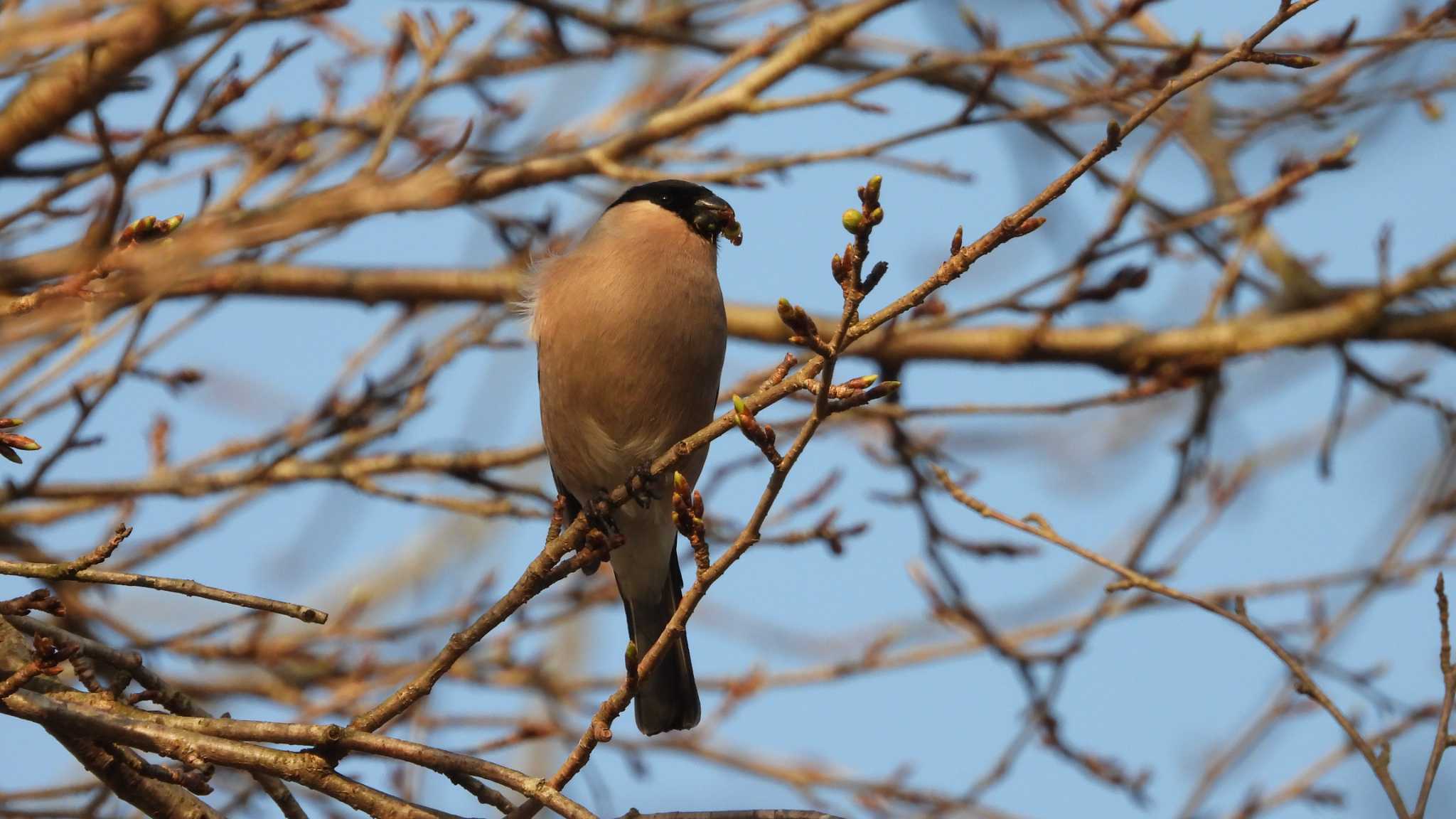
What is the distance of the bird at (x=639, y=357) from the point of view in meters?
3.94

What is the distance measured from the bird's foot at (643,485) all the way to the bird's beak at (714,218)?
76 centimetres

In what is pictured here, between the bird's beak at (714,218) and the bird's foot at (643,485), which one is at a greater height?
the bird's beak at (714,218)

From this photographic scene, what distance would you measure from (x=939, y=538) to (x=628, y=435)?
163 cm

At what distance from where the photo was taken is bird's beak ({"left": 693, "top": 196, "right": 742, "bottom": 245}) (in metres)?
4.30

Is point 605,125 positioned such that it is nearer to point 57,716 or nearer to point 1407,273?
point 1407,273

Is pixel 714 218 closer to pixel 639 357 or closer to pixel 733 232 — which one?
pixel 733 232

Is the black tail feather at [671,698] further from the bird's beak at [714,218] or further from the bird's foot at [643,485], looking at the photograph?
the bird's beak at [714,218]

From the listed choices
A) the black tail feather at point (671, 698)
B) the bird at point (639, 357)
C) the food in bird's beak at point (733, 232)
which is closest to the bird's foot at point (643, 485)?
the bird at point (639, 357)

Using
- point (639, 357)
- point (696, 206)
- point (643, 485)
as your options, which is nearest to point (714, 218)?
point (696, 206)

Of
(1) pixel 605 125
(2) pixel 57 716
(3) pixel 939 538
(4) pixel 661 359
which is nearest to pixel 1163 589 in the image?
(4) pixel 661 359

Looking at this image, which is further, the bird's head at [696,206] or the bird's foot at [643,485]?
the bird's head at [696,206]

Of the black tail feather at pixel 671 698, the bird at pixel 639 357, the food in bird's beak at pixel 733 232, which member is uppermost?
the food in bird's beak at pixel 733 232

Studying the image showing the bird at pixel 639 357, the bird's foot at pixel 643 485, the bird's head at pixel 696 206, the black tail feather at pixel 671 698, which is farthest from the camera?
the bird's head at pixel 696 206

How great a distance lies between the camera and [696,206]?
4.38 metres
